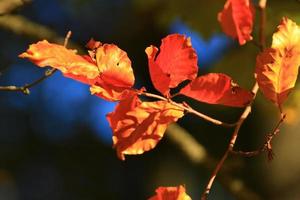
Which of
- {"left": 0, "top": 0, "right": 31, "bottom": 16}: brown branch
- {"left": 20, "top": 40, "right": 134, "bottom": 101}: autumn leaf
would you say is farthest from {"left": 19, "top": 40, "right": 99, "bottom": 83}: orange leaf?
{"left": 0, "top": 0, "right": 31, "bottom": 16}: brown branch

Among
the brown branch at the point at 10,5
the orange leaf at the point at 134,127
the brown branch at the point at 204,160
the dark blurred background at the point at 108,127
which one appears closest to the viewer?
the orange leaf at the point at 134,127

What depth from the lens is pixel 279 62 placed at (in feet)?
1.92

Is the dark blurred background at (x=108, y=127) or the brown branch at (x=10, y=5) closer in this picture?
the brown branch at (x=10, y=5)

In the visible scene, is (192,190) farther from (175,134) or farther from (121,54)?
(121,54)

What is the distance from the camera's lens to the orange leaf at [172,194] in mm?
559

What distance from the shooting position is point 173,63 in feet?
1.91

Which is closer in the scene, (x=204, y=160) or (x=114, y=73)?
(x=114, y=73)

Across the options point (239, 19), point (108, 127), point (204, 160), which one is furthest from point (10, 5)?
point (108, 127)

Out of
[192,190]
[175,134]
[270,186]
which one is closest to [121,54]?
[175,134]

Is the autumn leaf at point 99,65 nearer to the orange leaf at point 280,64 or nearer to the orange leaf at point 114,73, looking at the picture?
the orange leaf at point 114,73

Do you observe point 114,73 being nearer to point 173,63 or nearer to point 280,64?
point 173,63

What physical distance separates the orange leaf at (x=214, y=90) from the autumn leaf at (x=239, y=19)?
9cm

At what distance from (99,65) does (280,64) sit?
174 mm

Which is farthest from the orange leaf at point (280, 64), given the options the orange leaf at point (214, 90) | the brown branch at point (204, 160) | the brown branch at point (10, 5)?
the brown branch at point (204, 160)
